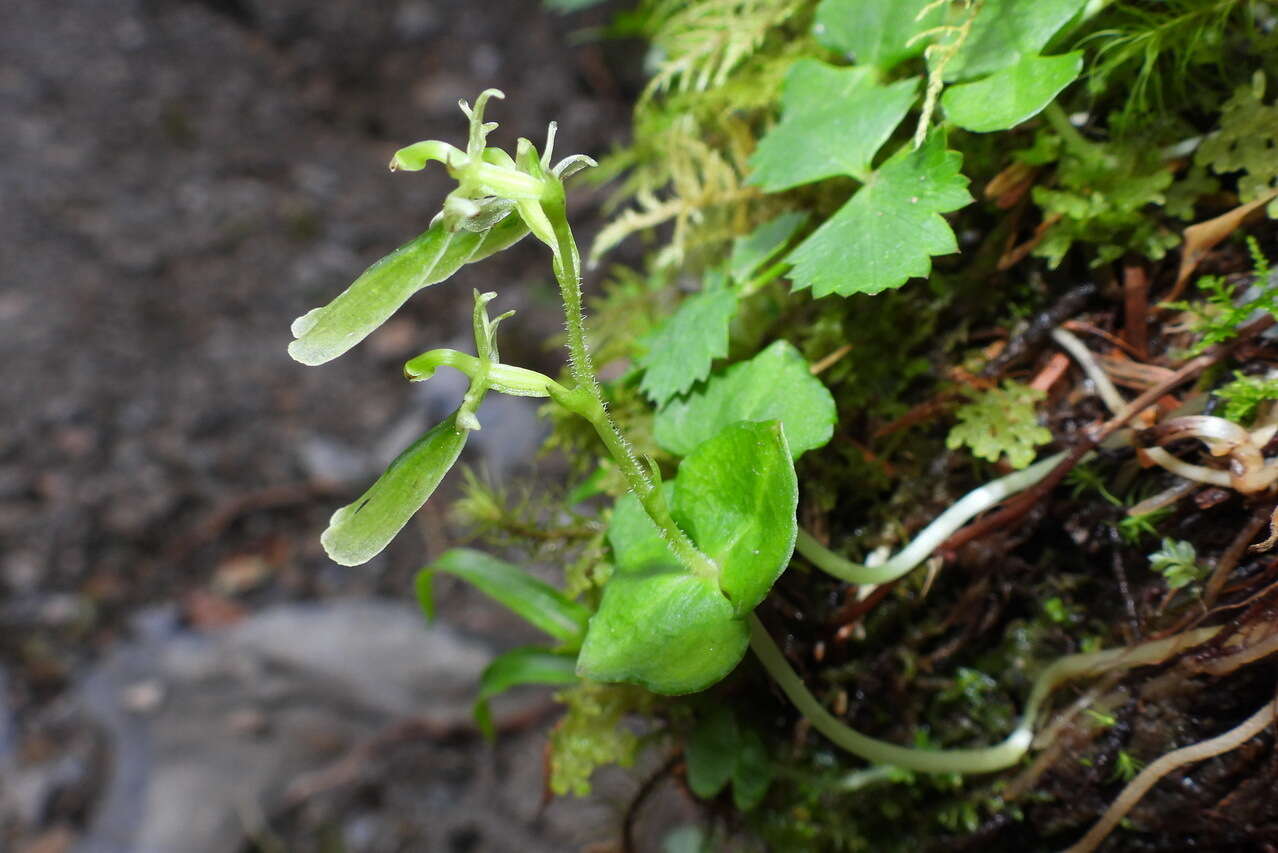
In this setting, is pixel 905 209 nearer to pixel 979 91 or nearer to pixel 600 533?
pixel 979 91

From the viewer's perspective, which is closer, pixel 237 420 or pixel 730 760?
pixel 730 760

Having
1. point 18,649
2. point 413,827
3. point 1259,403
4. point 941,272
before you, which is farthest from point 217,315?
point 1259,403

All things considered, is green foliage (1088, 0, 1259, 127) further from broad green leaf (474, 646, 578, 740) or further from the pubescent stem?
broad green leaf (474, 646, 578, 740)

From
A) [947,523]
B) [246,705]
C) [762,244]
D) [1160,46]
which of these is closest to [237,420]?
[246,705]

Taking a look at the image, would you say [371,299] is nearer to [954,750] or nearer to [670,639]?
[670,639]

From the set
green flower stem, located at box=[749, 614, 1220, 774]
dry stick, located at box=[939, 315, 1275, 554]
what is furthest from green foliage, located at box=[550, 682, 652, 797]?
dry stick, located at box=[939, 315, 1275, 554]

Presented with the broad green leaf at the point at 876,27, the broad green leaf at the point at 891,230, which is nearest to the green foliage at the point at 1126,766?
the broad green leaf at the point at 891,230
